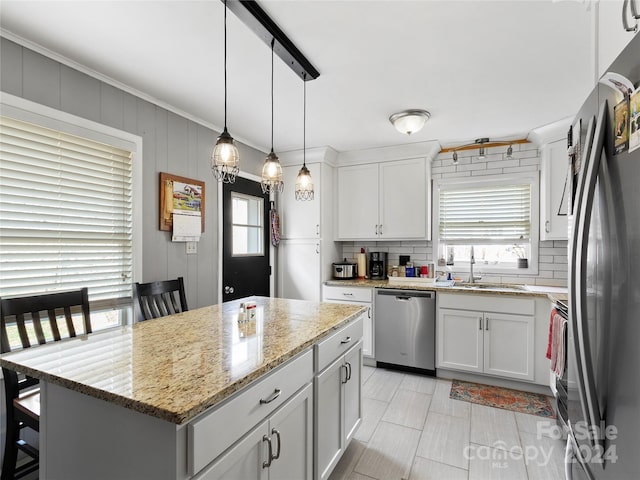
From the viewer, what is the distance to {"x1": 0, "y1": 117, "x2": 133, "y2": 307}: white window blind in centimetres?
181

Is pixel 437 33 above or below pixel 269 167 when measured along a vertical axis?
above

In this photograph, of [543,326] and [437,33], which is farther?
[543,326]

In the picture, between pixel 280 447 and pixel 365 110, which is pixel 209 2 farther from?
pixel 280 447

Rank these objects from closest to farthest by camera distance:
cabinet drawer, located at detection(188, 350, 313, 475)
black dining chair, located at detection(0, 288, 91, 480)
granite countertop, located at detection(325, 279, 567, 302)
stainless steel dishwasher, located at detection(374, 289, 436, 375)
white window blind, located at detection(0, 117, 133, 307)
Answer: cabinet drawer, located at detection(188, 350, 313, 475) < black dining chair, located at detection(0, 288, 91, 480) < white window blind, located at detection(0, 117, 133, 307) < granite countertop, located at detection(325, 279, 567, 302) < stainless steel dishwasher, located at detection(374, 289, 436, 375)

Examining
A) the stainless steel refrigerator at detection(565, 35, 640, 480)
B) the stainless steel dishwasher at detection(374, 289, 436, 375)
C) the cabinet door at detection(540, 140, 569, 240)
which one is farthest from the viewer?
the stainless steel dishwasher at detection(374, 289, 436, 375)

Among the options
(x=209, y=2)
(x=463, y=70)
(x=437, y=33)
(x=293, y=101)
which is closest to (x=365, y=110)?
(x=293, y=101)

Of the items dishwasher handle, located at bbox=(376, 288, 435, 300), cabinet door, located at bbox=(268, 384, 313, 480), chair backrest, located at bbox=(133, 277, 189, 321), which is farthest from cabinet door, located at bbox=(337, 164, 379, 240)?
cabinet door, located at bbox=(268, 384, 313, 480)

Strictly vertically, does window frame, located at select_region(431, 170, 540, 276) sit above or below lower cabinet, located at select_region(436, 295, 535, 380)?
above

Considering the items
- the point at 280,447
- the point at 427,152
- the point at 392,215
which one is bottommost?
the point at 280,447

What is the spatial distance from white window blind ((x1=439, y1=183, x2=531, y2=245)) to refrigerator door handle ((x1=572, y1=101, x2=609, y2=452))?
9.87 ft

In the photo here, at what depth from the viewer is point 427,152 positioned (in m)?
3.61

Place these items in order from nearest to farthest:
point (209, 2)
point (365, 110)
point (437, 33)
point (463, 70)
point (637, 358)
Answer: point (637, 358)
point (209, 2)
point (437, 33)
point (463, 70)
point (365, 110)

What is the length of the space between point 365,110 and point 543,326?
7.96 feet

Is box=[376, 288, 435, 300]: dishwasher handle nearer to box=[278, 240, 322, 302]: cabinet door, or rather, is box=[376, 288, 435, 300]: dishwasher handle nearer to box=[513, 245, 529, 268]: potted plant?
box=[278, 240, 322, 302]: cabinet door
